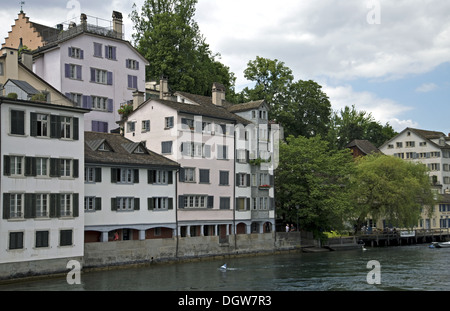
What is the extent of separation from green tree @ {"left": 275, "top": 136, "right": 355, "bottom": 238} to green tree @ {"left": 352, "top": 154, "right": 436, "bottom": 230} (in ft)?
16.6

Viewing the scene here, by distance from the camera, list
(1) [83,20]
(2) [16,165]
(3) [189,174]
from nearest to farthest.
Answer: (2) [16,165], (3) [189,174], (1) [83,20]

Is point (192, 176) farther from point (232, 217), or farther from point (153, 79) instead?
point (153, 79)

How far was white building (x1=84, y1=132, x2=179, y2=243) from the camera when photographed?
172 feet

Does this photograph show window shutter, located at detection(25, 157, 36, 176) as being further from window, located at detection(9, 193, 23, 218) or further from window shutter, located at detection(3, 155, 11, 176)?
window, located at detection(9, 193, 23, 218)

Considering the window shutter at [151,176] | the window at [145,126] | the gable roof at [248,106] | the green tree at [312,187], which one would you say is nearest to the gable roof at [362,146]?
the green tree at [312,187]

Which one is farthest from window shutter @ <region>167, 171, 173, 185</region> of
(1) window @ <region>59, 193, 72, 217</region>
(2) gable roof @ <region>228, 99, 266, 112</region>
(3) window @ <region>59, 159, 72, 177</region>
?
(2) gable roof @ <region>228, 99, 266, 112</region>

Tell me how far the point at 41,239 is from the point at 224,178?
23630mm

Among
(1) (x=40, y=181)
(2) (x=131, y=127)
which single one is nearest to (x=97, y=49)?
(2) (x=131, y=127)

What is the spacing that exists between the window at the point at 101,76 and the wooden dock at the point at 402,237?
37.1 metres

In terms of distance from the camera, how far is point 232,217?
65500 millimetres

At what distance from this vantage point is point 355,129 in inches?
4990

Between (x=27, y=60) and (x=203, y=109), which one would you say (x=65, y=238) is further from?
(x=203, y=109)

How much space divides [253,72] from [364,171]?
24.6m
